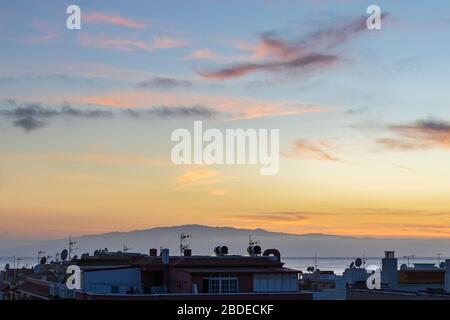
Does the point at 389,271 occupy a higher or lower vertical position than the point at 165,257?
lower

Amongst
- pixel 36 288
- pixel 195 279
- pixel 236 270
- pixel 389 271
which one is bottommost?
pixel 36 288

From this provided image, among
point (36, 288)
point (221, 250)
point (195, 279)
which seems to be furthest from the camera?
point (36, 288)

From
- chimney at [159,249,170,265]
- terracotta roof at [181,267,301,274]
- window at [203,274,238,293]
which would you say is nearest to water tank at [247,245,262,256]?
chimney at [159,249,170,265]

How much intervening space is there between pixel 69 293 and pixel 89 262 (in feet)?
101

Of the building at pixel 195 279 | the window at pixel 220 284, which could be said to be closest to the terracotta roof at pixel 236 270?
the building at pixel 195 279

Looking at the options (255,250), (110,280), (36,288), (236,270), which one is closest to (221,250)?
(255,250)

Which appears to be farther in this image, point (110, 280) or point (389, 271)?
point (389, 271)

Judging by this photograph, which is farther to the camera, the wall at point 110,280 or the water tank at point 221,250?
the water tank at point 221,250

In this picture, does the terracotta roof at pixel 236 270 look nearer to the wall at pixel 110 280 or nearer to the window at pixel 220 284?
the window at pixel 220 284

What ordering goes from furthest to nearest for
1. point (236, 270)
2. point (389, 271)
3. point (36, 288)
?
point (36, 288)
point (389, 271)
point (236, 270)

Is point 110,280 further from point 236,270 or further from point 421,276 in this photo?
point 421,276

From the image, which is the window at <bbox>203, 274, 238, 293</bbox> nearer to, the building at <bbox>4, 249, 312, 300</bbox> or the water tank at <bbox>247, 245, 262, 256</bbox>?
the building at <bbox>4, 249, 312, 300</bbox>
